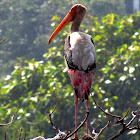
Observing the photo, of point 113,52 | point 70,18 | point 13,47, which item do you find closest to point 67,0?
point 13,47

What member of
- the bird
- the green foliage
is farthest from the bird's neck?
the green foliage

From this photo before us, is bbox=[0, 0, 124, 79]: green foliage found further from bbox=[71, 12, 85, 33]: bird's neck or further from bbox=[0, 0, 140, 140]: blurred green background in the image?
bbox=[71, 12, 85, 33]: bird's neck

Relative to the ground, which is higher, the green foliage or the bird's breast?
the green foliage

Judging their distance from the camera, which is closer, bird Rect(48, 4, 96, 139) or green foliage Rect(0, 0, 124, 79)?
bird Rect(48, 4, 96, 139)

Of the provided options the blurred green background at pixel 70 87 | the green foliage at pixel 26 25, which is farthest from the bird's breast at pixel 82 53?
the green foliage at pixel 26 25

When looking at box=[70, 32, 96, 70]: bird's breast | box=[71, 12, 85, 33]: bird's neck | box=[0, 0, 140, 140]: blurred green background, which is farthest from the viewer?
box=[0, 0, 140, 140]: blurred green background

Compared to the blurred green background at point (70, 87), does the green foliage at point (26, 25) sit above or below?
above

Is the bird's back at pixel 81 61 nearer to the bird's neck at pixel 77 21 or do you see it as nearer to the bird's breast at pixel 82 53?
the bird's breast at pixel 82 53

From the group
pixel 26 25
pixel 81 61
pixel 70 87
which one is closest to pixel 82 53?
pixel 81 61

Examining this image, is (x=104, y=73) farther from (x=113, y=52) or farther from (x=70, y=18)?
(x=70, y=18)

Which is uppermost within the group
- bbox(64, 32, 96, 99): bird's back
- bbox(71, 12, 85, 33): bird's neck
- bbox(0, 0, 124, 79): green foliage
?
bbox(0, 0, 124, 79): green foliage

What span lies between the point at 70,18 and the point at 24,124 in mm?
2511

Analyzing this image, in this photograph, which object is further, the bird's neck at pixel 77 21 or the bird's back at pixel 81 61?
the bird's neck at pixel 77 21

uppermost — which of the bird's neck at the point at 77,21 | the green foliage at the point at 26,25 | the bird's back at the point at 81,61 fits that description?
the green foliage at the point at 26,25
